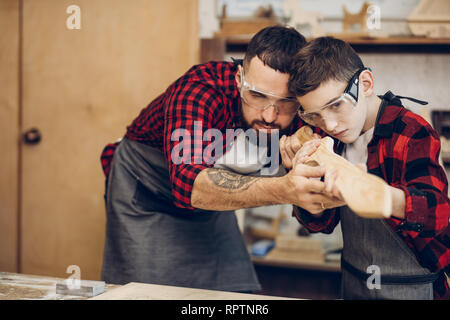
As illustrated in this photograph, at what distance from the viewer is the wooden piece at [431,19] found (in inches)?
99.9

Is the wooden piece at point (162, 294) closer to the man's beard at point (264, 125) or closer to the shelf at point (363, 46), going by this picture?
the man's beard at point (264, 125)

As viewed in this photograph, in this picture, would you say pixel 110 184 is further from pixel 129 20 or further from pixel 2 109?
pixel 2 109

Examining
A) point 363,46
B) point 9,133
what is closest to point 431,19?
point 363,46

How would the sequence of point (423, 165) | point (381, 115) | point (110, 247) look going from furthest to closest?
point (110, 247), point (381, 115), point (423, 165)

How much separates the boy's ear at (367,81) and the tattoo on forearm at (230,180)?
1.54 feet

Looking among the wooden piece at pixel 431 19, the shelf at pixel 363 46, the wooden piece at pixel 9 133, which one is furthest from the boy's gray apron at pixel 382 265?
the wooden piece at pixel 9 133

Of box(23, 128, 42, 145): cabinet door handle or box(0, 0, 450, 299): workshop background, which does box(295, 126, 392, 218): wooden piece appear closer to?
box(0, 0, 450, 299): workshop background

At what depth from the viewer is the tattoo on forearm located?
127 cm

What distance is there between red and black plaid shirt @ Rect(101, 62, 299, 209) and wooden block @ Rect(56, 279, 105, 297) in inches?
13.7

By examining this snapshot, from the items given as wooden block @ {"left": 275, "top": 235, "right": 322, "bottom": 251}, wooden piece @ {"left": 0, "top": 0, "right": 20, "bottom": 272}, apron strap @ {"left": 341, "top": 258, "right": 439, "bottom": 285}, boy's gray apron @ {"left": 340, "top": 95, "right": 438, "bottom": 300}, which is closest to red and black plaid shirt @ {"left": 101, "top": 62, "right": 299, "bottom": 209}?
boy's gray apron @ {"left": 340, "top": 95, "right": 438, "bottom": 300}

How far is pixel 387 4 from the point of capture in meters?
2.81

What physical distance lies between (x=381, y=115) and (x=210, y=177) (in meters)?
0.59

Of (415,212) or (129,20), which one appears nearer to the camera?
(415,212)
